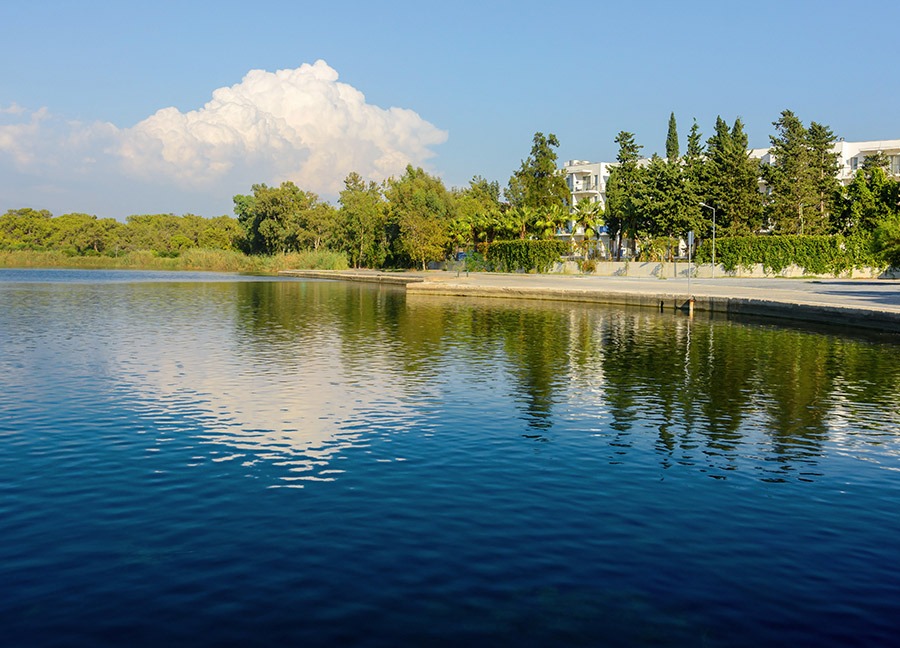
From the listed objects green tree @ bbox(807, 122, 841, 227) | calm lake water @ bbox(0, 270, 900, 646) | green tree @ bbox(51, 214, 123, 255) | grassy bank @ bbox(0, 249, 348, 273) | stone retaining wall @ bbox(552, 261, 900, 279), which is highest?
green tree @ bbox(807, 122, 841, 227)

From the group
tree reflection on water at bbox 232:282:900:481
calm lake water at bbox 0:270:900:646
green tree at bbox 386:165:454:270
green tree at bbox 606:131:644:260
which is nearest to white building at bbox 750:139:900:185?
green tree at bbox 606:131:644:260

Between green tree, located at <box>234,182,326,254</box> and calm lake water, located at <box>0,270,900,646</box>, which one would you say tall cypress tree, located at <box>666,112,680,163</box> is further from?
calm lake water, located at <box>0,270,900,646</box>

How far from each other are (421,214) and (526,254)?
2194 centimetres

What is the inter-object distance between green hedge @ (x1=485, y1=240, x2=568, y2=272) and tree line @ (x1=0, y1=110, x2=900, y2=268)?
2.75 meters

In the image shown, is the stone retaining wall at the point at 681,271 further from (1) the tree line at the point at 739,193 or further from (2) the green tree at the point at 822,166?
(2) the green tree at the point at 822,166

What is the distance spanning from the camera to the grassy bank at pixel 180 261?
126750 millimetres

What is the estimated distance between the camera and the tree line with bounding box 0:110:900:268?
83812 millimetres

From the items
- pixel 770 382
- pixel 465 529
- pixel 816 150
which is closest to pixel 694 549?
pixel 465 529

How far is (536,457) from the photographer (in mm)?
13703

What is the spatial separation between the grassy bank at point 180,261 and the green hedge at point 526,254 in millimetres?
31253

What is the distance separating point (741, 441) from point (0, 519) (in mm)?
12265

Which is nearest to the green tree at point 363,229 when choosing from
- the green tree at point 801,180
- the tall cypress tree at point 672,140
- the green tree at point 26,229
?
the tall cypress tree at point 672,140

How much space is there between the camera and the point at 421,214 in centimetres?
11275

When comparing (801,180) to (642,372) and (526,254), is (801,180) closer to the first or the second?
(526,254)
